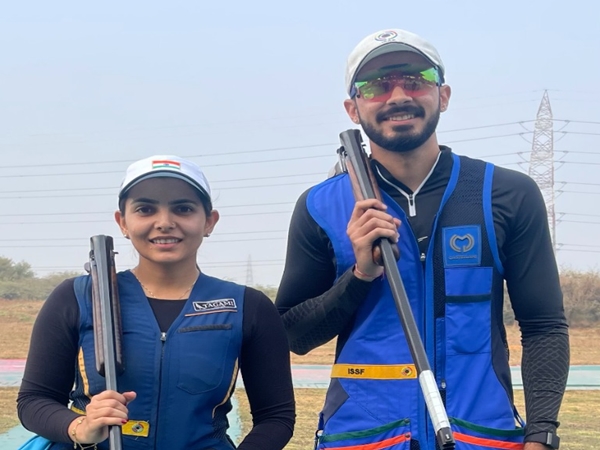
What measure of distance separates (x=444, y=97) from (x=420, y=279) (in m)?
0.71

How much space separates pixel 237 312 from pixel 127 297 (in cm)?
36

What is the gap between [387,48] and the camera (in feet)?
8.91

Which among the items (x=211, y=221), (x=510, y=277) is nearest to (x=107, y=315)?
(x=211, y=221)

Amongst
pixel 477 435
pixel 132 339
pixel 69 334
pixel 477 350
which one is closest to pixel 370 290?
pixel 477 350

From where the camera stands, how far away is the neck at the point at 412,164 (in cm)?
272

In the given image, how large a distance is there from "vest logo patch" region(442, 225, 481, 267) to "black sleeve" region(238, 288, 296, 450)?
598 millimetres

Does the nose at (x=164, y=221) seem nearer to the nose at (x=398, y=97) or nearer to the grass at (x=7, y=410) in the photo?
the nose at (x=398, y=97)

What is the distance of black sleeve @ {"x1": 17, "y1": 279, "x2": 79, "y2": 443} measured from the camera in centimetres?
247

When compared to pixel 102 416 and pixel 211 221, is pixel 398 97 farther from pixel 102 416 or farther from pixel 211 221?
pixel 102 416

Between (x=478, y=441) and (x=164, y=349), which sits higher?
(x=164, y=349)

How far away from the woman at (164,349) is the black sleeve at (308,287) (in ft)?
0.36

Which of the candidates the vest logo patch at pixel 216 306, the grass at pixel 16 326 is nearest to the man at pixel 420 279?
the vest logo patch at pixel 216 306

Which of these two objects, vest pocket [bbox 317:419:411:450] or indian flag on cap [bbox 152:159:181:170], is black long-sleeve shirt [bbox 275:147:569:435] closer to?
vest pocket [bbox 317:419:411:450]

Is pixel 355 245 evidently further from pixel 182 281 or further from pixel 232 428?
pixel 232 428
